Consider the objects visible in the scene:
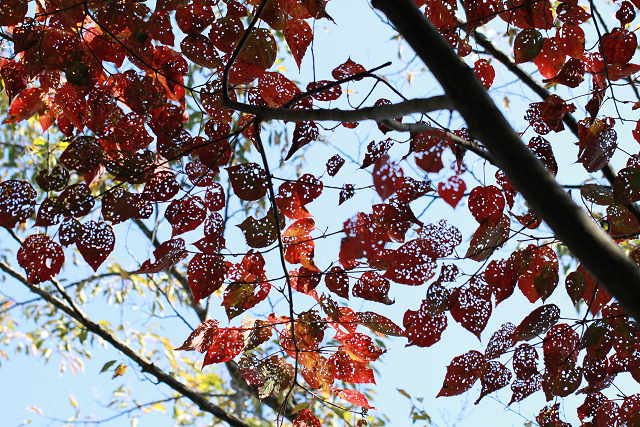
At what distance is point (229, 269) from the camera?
856 millimetres

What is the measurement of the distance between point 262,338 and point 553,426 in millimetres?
658

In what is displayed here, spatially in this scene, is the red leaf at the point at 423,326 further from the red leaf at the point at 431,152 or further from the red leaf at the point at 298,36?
the red leaf at the point at 298,36

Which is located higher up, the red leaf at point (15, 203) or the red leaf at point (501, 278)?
the red leaf at point (15, 203)

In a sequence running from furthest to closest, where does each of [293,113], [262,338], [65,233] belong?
1. [262,338]
2. [65,233]
3. [293,113]

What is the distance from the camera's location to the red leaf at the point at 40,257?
0.79m

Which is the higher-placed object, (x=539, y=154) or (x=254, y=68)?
(x=254, y=68)

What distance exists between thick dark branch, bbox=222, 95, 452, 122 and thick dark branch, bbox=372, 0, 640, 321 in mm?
22

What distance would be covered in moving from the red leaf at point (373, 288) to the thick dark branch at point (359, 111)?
378mm

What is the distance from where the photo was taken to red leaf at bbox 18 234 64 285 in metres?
0.79

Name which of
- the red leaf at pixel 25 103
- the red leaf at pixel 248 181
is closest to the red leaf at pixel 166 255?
the red leaf at pixel 248 181

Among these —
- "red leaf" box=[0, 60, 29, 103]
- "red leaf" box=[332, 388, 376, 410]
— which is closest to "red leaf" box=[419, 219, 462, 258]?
"red leaf" box=[332, 388, 376, 410]

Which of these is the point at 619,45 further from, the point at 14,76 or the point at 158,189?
the point at 14,76

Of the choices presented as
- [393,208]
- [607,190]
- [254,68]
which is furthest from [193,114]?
[607,190]

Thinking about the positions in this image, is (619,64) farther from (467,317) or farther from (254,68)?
(254,68)
